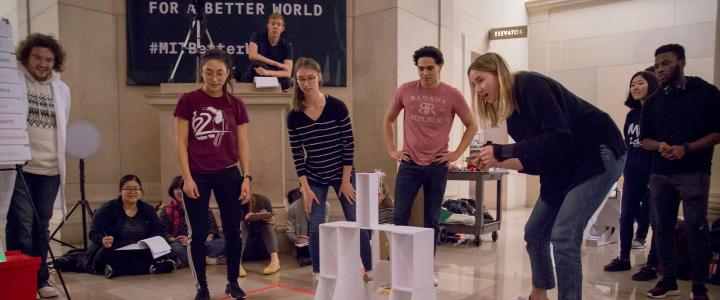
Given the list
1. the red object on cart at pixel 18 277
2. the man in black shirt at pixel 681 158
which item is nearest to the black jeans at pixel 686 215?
the man in black shirt at pixel 681 158

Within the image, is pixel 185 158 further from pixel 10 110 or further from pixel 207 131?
pixel 10 110

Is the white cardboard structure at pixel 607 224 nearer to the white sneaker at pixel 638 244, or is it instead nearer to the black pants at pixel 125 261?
A: the white sneaker at pixel 638 244

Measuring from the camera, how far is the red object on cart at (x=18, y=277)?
2723 millimetres

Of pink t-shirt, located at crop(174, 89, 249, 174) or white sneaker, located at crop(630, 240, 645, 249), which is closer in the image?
pink t-shirt, located at crop(174, 89, 249, 174)

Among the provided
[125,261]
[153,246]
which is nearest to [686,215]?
[153,246]

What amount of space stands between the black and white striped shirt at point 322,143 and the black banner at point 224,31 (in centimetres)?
270

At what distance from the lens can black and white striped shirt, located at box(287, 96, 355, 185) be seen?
352cm

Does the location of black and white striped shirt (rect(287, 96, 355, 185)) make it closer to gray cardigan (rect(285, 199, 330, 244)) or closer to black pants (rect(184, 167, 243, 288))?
black pants (rect(184, 167, 243, 288))

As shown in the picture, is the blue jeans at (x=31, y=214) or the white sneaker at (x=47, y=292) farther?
the white sneaker at (x=47, y=292)

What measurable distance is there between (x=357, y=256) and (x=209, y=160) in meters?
1.15

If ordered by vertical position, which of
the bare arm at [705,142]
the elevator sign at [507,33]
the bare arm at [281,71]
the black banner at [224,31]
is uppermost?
the elevator sign at [507,33]

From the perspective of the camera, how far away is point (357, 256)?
9.20 feet

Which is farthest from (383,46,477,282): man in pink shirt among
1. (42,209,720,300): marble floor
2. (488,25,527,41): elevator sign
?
(488,25,527,41): elevator sign

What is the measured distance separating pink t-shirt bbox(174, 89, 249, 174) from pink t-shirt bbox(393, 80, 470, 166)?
1.28m
